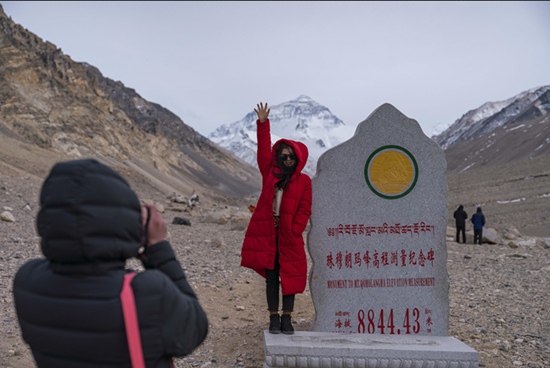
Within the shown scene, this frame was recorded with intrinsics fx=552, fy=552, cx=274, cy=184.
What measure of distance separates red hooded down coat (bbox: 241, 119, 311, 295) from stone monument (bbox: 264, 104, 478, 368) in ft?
1.59

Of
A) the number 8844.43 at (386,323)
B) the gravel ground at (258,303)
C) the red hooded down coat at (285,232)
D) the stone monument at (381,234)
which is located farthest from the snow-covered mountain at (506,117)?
the red hooded down coat at (285,232)

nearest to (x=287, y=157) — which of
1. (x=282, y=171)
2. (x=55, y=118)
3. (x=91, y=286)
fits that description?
(x=282, y=171)

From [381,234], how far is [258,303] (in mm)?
2738

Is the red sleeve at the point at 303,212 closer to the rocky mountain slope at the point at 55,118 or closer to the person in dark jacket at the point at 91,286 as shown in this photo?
the person in dark jacket at the point at 91,286

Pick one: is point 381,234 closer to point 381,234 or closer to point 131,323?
point 381,234

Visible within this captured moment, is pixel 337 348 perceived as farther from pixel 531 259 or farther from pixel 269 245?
pixel 531 259

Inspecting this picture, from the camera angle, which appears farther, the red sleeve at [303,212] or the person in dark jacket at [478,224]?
the person in dark jacket at [478,224]

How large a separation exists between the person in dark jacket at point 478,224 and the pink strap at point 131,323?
57.8 feet

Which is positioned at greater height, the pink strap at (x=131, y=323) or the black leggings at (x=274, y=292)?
the pink strap at (x=131, y=323)

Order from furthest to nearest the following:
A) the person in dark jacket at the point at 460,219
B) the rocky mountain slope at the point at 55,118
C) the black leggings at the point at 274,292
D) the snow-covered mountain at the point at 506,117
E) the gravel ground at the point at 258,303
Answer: the snow-covered mountain at the point at 506,117, the rocky mountain slope at the point at 55,118, the person in dark jacket at the point at 460,219, the gravel ground at the point at 258,303, the black leggings at the point at 274,292

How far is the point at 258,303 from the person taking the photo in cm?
781

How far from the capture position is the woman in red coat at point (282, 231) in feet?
16.8

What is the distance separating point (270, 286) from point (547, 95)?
149452 mm

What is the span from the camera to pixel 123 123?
197 feet
